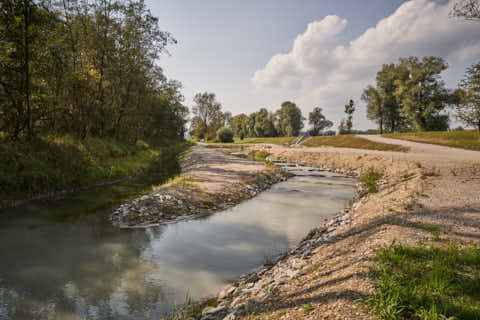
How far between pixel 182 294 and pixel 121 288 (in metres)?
1.35

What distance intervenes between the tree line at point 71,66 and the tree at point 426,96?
159ft

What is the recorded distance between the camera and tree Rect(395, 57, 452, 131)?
47156 millimetres

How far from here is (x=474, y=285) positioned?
3428 mm

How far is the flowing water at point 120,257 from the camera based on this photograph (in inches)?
186

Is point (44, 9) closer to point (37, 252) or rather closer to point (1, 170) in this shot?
point (1, 170)

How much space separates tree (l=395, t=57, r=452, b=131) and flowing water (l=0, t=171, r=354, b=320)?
5086cm

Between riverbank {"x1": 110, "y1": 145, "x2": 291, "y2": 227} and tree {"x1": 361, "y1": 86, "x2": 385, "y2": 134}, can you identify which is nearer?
riverbank {"x1": 110, "y1": 145, "x2": 291, "y2": 227}

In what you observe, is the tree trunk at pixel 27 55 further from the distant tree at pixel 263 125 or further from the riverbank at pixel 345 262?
the distant tree at pixel 263 125

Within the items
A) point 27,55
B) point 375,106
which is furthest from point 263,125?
point 27,55

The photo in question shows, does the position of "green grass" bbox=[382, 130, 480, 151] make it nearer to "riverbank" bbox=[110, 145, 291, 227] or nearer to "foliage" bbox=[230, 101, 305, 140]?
"riverbank" bbox=[110, 145, 291, 227]

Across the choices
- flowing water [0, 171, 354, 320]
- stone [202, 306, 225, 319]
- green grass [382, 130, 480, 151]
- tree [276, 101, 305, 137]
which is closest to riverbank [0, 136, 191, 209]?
flowing water [0, 171, 354, 320]

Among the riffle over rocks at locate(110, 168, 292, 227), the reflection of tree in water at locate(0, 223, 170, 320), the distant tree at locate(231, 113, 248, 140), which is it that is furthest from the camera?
the distant tree at locate(231, 113, 248, 140)

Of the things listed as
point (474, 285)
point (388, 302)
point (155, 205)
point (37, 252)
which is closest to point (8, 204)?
point (37, 252)

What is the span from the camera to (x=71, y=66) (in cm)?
1616
